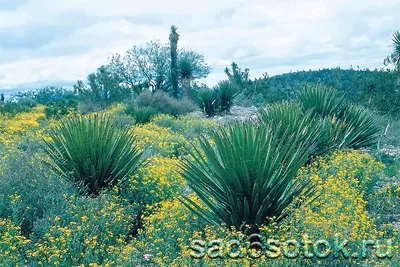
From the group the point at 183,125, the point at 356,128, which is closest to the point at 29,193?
the point at 356,128

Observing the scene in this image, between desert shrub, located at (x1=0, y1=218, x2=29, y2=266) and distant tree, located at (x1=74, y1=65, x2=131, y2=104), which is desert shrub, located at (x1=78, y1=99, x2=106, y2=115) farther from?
desert shrub, located at (x1=0, y1=218, x2=29, y2=266)

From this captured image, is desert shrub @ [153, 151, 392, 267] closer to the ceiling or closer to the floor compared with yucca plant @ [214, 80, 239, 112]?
closer to the floor

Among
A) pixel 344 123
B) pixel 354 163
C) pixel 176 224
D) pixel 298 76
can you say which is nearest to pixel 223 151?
pixel 176 224

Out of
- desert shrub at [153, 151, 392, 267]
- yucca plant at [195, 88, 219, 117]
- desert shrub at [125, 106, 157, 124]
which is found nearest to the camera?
desert shrub at [153, 151, 392, 267]

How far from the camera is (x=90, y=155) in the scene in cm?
861

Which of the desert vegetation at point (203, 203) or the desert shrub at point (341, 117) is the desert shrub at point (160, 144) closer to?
the desert vegetation at point (203, 203)

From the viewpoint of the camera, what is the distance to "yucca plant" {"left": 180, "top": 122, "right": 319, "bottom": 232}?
6238 millimetres

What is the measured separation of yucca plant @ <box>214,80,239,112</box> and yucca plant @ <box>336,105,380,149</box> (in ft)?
42.1

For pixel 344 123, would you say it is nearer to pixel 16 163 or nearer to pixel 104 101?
pixel 16 163

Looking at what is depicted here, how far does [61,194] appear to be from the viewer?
7.52m

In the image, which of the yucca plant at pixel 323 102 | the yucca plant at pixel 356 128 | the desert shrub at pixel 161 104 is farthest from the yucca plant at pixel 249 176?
the desert shrub at pixel 161 104

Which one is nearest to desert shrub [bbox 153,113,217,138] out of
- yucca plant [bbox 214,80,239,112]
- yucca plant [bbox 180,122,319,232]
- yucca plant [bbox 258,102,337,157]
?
yucca plant [bbox 214,80,239,112]

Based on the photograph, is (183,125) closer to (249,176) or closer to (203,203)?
(203,203)

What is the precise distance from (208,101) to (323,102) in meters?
12.6
